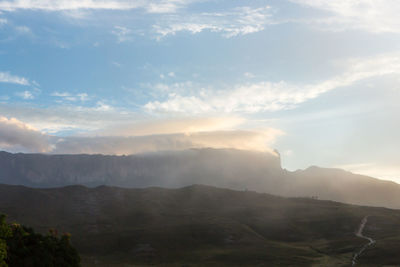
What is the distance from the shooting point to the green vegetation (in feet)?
165

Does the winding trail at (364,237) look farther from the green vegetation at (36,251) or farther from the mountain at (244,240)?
the green vegetation at (36,251)

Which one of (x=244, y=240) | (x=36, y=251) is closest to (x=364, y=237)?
(x=244, y=240)

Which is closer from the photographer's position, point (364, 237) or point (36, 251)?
point (36, 251)

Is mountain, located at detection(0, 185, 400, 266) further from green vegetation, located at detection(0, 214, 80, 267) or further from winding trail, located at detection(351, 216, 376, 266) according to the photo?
green vegetation, located at detection(0, 214, 80, 267)

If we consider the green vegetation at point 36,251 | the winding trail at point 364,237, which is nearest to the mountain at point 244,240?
the winding trail at point 364,237

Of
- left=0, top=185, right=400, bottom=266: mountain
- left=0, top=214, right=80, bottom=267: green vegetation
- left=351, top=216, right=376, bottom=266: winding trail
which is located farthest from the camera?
left=0, top=185, right=400, bottom=266: mountain

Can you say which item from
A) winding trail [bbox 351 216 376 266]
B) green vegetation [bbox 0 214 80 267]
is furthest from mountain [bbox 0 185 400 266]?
green vegetation [bbox 0 214 80 267]

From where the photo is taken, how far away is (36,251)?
52.0 m

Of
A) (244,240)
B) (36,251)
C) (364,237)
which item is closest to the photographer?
(36,251)

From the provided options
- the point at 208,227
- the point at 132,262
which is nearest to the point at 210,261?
the point at 132,262

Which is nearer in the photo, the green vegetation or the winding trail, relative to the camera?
the green vegetation

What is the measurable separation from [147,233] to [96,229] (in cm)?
3600

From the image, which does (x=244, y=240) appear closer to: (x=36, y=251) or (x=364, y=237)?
(x=364, y=237)

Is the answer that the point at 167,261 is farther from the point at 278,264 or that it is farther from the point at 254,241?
the point at 254,241
